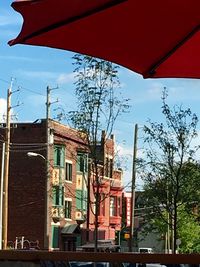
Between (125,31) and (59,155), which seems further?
(59,155)

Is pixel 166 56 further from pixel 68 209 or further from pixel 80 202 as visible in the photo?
pixel 80 202

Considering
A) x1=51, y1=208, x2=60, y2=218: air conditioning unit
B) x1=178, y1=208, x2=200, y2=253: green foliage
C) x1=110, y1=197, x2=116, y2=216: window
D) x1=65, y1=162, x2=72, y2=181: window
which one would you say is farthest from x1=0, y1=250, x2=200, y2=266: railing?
x1=110, y1=197, x2=116, y2=216: window

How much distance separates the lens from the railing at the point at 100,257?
4199 mm

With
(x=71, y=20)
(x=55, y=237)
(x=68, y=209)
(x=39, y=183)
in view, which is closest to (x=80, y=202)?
(x=68, y=209)

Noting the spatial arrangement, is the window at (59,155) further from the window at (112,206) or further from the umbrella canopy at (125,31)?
the umbrella canopy at (125,31)

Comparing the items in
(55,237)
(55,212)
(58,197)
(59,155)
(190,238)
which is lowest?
(190,238)

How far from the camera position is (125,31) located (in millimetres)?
4387

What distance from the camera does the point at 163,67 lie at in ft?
16.4

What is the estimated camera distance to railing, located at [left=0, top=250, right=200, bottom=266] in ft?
13.8

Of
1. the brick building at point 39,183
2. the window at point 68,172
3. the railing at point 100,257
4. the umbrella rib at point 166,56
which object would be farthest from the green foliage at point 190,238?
the railing at point 100,257

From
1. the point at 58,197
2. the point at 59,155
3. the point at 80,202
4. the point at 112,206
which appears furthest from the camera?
the point at 112,206

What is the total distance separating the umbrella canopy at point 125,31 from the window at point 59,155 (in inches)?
1747

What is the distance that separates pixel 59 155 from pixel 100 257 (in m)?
45.5

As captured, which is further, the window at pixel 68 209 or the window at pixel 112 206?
the window at pixel 112 206
